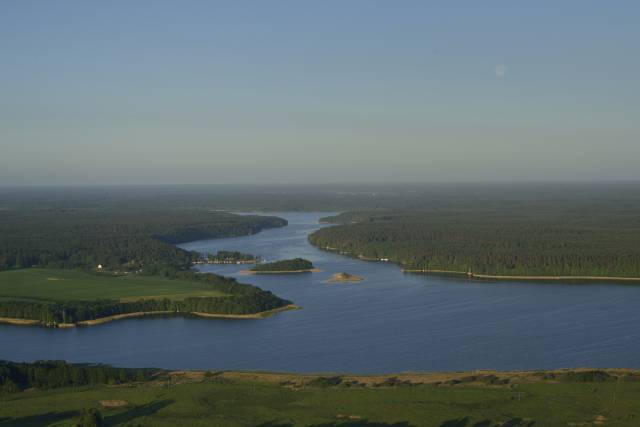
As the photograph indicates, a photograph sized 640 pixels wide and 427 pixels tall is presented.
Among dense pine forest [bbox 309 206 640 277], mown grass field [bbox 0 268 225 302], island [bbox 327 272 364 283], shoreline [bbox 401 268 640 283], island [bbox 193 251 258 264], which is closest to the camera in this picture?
mown grass field [bbox 0 268 225 302]

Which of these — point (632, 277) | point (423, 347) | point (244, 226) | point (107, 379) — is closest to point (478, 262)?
point (632, 277)

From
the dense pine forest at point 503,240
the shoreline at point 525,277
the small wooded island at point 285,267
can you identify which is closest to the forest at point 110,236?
the small wooded island at point 285,267

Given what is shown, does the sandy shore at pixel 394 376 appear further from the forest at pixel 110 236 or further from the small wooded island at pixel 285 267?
the forest at pixel 110 236

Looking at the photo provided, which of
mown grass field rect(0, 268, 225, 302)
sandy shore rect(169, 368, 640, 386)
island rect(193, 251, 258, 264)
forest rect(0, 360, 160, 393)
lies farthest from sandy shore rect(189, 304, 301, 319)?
island rect(193, 251, 258, 264)

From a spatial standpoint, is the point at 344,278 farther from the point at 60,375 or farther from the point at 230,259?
the point at 60,375

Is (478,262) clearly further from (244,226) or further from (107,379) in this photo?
(244,226)

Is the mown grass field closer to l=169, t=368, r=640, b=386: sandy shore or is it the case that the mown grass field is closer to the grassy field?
l=169, t=368, r=640, b=386: sandy shore
